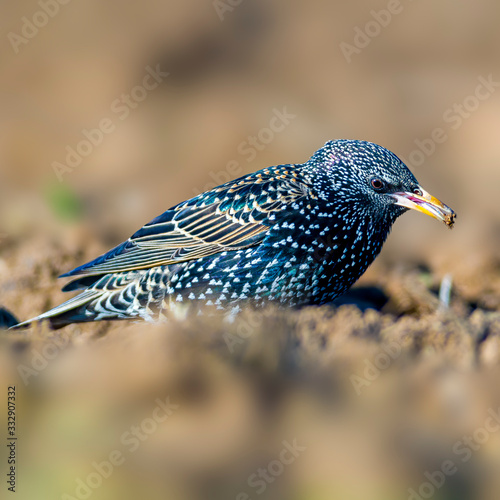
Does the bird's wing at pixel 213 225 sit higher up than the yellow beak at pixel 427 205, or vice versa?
the yellow beak at pixel 427 205

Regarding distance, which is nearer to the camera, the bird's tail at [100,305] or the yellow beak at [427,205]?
the yellow beak at [427,205]

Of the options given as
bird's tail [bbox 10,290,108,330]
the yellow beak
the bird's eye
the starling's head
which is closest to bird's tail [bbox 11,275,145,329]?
bird's tail [bbox 10,290,108,330]

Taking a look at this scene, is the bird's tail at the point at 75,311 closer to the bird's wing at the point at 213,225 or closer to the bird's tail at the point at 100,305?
the bird's tail at the point at 100,305

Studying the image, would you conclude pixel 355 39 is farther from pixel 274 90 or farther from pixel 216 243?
pixel 216 243

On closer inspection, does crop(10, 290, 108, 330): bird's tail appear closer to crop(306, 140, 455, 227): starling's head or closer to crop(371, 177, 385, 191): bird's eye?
crop(306, 140, 455, 227): starling's head

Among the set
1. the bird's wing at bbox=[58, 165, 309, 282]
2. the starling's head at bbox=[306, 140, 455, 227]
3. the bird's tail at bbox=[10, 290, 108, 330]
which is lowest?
the bird's tail at bbox=[10, 290, 108, 330]

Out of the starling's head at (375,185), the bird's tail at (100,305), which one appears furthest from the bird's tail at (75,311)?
the starling's head at (375,185)

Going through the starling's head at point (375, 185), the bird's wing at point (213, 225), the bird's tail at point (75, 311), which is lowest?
the bird's tail at point (75, 311)
